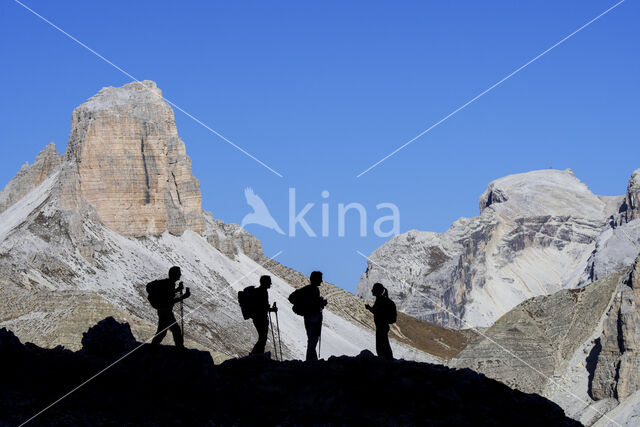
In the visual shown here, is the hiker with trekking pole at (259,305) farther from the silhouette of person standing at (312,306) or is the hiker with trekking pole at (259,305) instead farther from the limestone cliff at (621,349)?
Result: the limestone cliff at (621,349)

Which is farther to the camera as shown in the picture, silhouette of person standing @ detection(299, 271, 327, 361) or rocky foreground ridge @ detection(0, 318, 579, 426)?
silhouette of person standing @ detection(299, 271, 327, 361)

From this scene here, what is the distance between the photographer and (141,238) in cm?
14288

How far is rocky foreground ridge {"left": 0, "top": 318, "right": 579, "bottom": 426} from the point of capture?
21.9m

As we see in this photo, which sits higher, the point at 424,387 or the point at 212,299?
the point at 212,299

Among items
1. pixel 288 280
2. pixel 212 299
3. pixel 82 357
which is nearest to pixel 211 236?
pixel 288 280

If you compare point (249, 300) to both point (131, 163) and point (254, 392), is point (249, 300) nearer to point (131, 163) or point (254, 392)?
point (254, 392)

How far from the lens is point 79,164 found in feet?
467

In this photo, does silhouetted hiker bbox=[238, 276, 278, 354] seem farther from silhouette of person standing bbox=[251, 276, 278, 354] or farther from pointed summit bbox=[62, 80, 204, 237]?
pointed summit bbox=[62, 80, 204, 237]

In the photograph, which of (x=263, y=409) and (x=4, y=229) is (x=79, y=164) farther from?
(x=263, y=409)

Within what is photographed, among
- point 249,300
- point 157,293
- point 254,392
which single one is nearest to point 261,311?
point 249,300

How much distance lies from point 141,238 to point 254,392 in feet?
397

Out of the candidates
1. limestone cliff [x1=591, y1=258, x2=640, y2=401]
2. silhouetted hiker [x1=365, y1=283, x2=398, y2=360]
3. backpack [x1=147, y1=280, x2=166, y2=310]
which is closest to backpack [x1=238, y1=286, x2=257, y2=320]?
backpack [x1=147, y1=280, x2=166, y2=310]

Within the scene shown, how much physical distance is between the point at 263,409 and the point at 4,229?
11152 cm

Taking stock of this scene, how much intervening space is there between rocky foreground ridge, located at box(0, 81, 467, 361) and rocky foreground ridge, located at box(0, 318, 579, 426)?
75689mm
